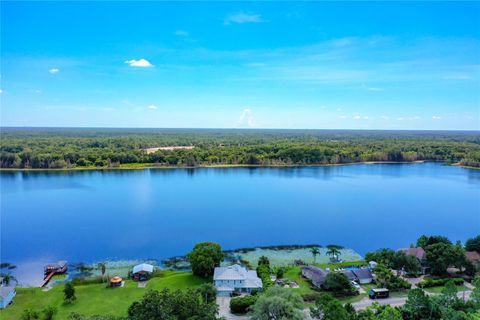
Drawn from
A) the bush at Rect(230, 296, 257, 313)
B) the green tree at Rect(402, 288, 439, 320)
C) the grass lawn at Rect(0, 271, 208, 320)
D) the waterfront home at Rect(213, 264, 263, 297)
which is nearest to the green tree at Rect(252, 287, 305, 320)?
the bush at Rect(230, 296, 257, 313)

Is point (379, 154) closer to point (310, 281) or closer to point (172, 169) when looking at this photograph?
point (172, 169)

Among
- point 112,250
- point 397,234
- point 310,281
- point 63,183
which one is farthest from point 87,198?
point 397,234

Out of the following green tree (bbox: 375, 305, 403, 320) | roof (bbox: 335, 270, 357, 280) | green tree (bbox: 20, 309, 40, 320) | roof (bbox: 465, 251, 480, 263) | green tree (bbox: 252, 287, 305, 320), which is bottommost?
green tree (bbox: 20, 309, 40, 320)

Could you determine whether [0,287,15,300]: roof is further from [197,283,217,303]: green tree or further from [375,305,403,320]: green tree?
[375,305,403,320]: green tree

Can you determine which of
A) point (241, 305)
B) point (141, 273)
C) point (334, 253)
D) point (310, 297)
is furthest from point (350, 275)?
point (141, 273)

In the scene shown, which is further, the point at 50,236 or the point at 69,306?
the point at 50,236
